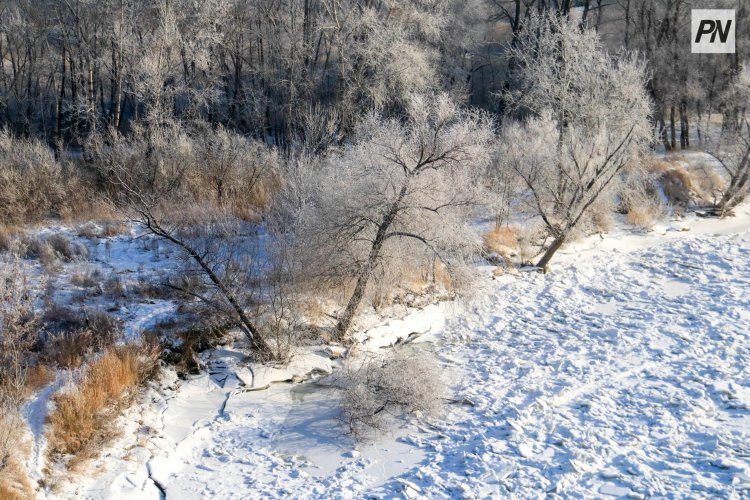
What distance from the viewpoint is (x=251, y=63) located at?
2450 centimetres

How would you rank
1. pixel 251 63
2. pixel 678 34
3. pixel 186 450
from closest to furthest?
pixel 186 450 → pixel 251 63 → pixel 678 34

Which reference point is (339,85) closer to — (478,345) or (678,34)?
(478,345)

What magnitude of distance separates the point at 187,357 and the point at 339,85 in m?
12.2

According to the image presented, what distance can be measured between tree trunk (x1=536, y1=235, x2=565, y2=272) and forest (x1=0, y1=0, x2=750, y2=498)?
13 centimetres

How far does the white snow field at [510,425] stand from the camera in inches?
322

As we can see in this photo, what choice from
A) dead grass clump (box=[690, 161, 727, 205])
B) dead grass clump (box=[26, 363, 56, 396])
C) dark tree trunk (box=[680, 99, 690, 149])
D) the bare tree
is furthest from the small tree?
dead grass clump (box=[26, 363, 56, 396])

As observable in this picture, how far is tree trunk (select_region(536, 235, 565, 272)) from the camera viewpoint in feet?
52.9

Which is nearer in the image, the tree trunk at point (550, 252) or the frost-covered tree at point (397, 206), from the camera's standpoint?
the frost-covered tree at point (397, 206)

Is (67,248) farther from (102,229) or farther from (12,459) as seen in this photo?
(12,459)

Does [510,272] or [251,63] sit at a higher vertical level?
[251,63]

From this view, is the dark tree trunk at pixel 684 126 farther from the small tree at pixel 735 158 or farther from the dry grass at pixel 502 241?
the dry grass at pixel 502 241

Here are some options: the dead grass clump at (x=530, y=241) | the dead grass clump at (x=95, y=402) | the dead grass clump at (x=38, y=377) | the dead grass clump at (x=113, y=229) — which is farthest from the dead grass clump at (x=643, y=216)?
the dead grass clump at (x=38, y=377)

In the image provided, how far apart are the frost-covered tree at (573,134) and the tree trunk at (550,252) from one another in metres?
0.02

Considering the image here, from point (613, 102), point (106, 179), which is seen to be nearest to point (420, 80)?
point (613, 102)
